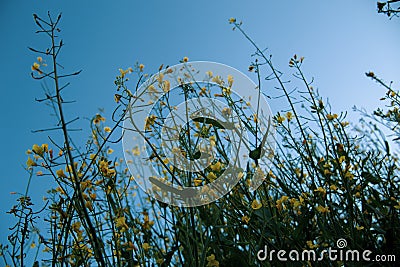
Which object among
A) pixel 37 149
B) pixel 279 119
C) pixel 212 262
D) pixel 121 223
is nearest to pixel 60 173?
pixel 37 149

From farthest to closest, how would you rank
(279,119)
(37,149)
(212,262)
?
(279,119) < (212,262) < (37,149)

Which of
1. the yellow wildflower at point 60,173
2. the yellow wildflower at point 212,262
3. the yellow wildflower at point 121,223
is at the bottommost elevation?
the yellow wildflower at point 212,262

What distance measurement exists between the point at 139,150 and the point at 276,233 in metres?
0.66

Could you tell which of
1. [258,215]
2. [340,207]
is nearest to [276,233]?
[258,215]

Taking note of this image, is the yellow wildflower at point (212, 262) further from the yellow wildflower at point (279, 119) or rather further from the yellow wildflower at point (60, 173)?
the yellow wildflower at point (279, 119)

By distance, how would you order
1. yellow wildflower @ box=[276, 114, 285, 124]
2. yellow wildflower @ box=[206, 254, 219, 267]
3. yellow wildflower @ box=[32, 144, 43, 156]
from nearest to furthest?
yellow wildflower @ box=[32, 144, 43, 156]
yellow wildflower @ box=[206, 254, 219, 267]
yellow wildflower @ box=[276, 114, 285, 124]

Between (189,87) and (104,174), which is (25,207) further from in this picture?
(189,87)

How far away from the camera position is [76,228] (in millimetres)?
1307

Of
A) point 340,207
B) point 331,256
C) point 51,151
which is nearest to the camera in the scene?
point 51,151

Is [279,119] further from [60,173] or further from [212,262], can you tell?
[60,173]

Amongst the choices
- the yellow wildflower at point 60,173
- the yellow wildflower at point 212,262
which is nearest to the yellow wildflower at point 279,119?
the yellow wildflower at point 212,262

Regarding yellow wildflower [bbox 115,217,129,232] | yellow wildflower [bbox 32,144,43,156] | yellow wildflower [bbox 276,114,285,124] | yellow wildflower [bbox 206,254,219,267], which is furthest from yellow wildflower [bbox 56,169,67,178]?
yellow wildflower [bbox 276,114,285,124]

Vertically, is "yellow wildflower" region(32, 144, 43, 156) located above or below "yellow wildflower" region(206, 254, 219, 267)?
above

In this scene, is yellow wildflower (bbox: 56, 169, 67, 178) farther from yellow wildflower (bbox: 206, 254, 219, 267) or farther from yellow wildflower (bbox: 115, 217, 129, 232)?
yellow wildflower (bbox: 206, 254, 219, 267)
